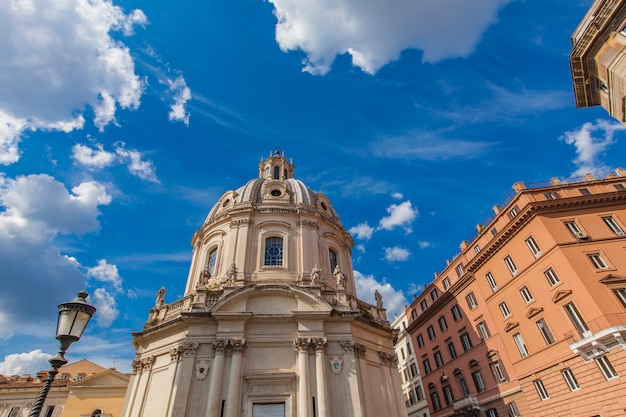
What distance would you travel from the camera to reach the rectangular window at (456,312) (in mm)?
40081

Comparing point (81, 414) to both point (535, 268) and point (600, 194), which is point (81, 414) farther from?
point (600, 194)

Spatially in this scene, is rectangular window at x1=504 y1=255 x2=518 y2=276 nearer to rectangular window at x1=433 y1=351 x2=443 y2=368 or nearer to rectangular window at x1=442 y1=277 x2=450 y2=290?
rectangular window at x1=442 y1=277 x2=450 y2=290

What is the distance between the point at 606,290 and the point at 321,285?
20077 millimetres

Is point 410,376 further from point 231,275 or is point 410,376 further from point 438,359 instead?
point 231,275

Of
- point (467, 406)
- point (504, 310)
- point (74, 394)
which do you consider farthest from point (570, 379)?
point (74, 394)

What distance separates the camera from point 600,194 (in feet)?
99.3

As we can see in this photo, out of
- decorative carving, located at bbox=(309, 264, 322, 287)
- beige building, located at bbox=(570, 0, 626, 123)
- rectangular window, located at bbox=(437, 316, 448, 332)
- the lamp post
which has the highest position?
beige building, located at bbox=(570, 0, 626, 123)

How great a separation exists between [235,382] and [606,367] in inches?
950

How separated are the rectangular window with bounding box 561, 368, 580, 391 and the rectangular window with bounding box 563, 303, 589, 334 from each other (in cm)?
347

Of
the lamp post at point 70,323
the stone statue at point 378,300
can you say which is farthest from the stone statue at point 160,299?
the lamp post at point 70,323

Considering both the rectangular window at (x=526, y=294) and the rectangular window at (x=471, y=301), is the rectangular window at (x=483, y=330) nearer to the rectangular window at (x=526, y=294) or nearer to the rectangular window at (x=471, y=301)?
the rectangular window at (x=471, y=301)

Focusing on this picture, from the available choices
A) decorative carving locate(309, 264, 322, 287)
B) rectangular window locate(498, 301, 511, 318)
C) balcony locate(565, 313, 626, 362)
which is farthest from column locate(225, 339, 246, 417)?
rectangular window locate(498, 301, 511, 318)

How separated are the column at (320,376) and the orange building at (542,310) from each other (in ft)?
60.2

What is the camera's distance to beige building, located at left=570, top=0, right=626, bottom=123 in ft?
59.0
